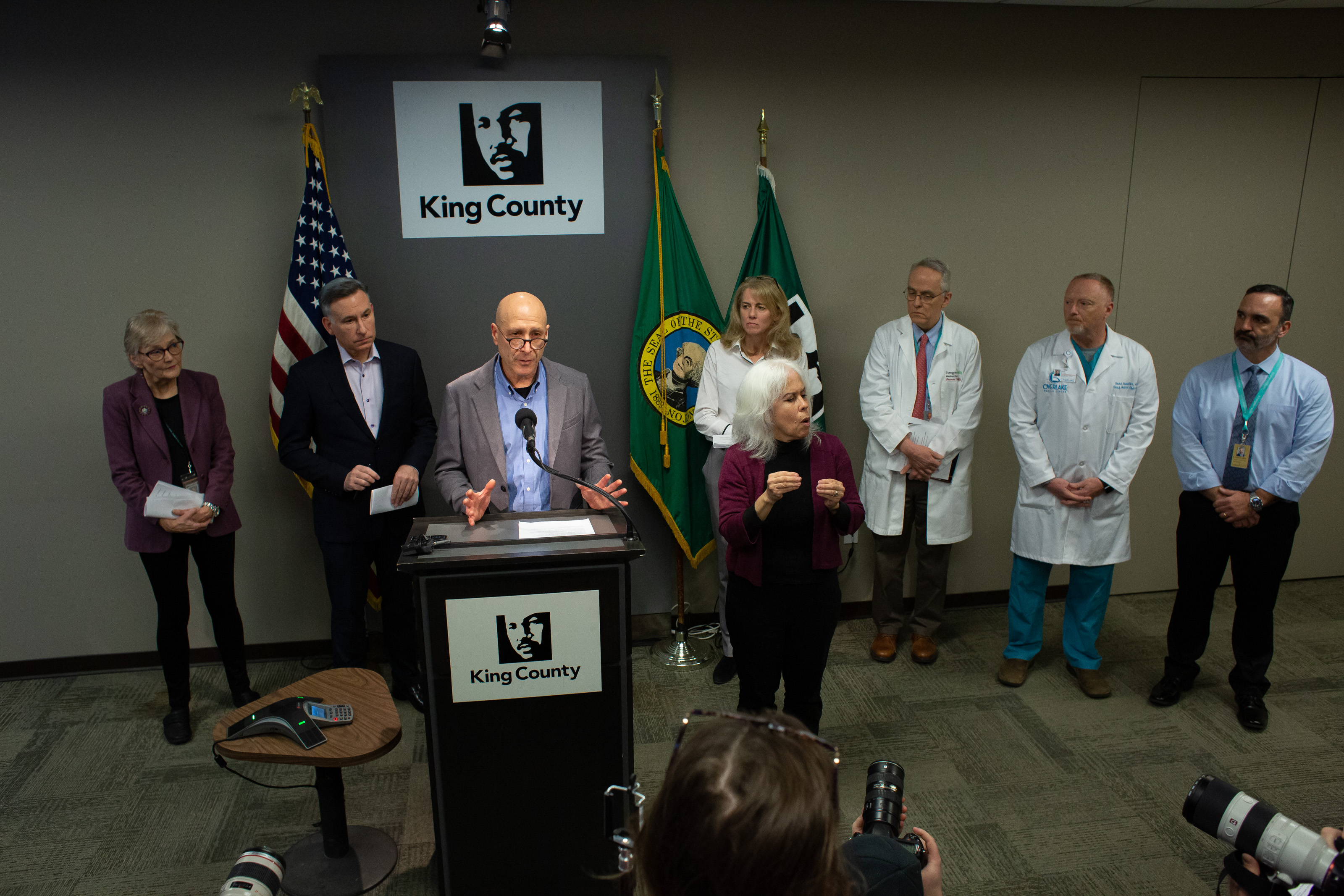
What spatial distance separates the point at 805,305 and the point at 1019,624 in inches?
67.7

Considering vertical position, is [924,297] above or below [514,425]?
above

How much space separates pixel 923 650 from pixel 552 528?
92.9 inches

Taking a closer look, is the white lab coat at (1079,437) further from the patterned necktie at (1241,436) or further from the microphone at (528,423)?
the microphone at (528,423)

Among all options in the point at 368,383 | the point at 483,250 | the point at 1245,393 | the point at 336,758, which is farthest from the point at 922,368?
the point at 336,758

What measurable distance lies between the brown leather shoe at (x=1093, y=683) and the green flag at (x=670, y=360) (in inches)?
67.4

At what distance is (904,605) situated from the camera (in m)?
4.37

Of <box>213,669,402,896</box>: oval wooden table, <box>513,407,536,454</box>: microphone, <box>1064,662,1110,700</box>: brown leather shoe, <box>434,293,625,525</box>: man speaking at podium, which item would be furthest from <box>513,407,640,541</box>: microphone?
<box>1064,662,1110,700</box>: brown leather shoe

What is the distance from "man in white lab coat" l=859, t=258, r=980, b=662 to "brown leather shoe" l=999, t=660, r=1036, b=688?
1.08 feet

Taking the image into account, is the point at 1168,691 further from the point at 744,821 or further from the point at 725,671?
the point at 744,821

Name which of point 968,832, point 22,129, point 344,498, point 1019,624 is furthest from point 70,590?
point 1019,624

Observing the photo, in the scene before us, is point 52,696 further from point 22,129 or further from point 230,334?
point 22,129

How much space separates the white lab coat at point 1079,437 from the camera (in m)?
3.47

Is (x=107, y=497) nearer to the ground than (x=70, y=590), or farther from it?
farther from it

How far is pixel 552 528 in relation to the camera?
224 cm
